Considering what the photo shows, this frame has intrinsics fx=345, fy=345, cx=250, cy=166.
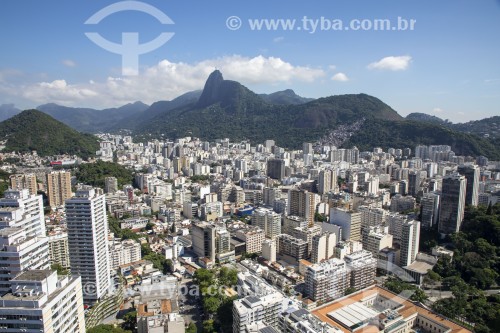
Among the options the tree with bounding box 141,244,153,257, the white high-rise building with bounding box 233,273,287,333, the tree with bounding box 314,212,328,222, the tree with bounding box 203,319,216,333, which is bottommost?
the tree with bounding box 203,319,216,333

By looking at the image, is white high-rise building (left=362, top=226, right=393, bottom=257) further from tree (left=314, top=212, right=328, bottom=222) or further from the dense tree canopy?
the dense tree canopy

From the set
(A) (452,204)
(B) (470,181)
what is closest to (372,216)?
(A) (452,204)

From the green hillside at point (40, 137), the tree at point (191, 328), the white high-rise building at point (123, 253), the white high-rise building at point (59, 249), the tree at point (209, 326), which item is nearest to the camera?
the tree at point (191, 328)

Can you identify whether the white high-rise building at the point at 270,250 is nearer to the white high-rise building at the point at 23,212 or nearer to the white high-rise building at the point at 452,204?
the white high-rise building at the point at 23,212

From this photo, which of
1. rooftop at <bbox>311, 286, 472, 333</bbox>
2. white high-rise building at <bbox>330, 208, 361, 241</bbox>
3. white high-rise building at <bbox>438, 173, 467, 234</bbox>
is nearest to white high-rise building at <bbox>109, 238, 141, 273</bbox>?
rooftop at <bbox>311, 286, 472, 333</bbox>

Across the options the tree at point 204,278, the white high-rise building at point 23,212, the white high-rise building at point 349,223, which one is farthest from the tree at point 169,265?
the white high-rise building at point 349,223

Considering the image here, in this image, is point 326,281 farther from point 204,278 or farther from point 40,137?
point 40,137
